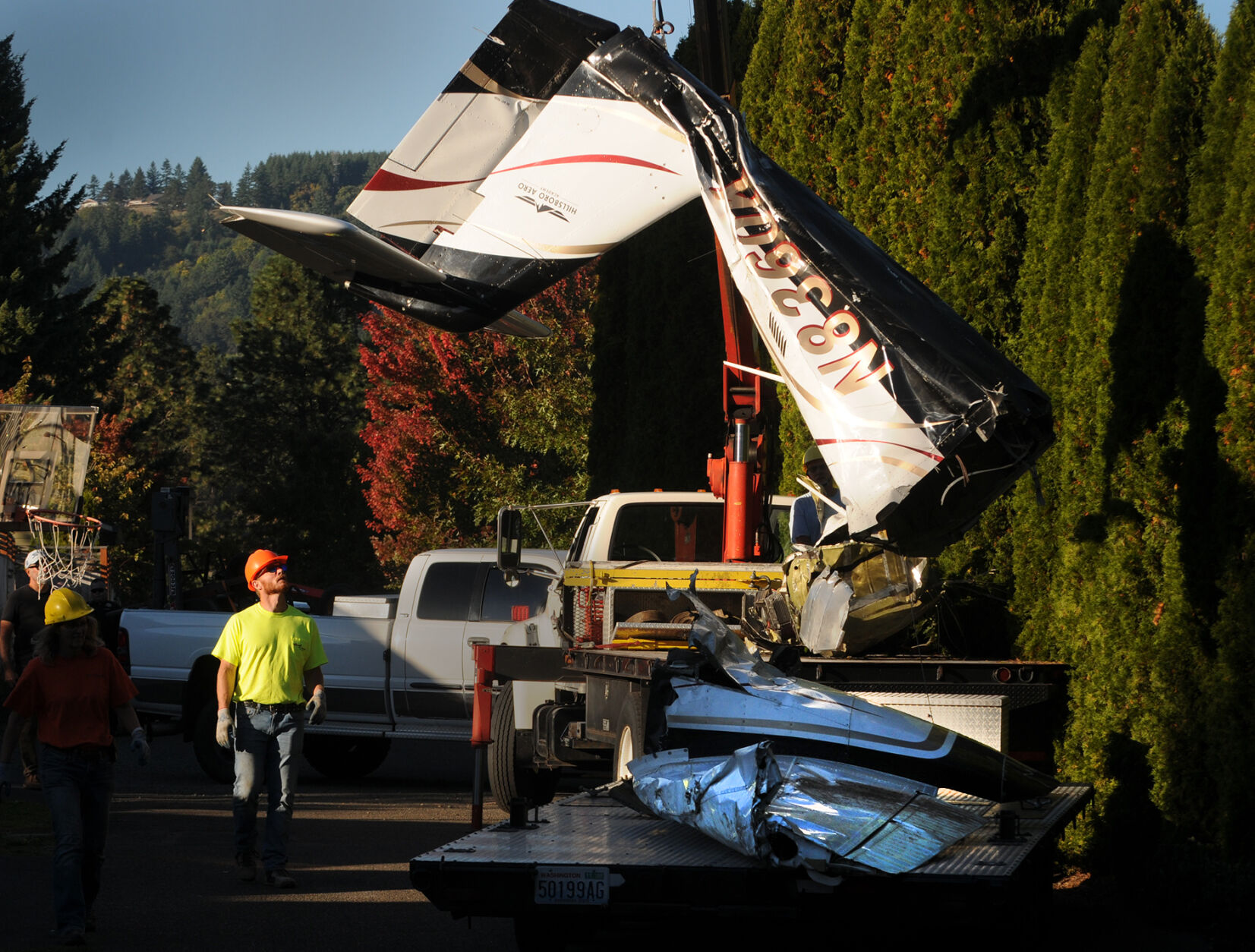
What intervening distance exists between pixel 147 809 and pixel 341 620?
2933 millimetres

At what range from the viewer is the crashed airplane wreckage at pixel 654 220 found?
8.16 meters

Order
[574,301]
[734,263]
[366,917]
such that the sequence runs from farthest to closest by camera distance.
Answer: [574,301] < [734,263] < [366,917]

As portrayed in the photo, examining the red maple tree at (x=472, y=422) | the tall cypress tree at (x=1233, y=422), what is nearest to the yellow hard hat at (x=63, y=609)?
the tall cypress tree at (x=1233, y=422)

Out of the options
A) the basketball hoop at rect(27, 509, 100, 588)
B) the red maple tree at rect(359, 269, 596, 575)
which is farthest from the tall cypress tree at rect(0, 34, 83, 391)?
the basketball hoop at rect(27, 509, 100, 588)

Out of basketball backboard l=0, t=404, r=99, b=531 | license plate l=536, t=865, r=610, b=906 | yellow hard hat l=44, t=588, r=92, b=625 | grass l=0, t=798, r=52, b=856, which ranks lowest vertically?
grass l=0, t=798, r=52, b=856

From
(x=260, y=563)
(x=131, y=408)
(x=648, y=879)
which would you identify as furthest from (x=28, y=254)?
(x=648, y=879)

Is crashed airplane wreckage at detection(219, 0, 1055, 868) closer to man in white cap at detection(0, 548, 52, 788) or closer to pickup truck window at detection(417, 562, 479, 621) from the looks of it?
pickup truck window at detection(417, 562, 479, 621)

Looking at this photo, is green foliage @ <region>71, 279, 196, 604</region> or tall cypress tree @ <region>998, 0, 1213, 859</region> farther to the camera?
green foliage @ <region>71, 279, 196, 604</region>

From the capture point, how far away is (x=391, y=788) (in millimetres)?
14930

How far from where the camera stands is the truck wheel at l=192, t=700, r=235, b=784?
591 inches

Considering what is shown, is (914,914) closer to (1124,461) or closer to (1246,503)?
(1246,503)

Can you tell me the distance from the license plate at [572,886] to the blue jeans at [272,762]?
3.78m

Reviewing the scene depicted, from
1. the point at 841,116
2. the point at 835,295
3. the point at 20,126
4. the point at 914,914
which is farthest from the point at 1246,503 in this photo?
the point at 20,126

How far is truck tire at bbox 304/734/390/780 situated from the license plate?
10.2 m
